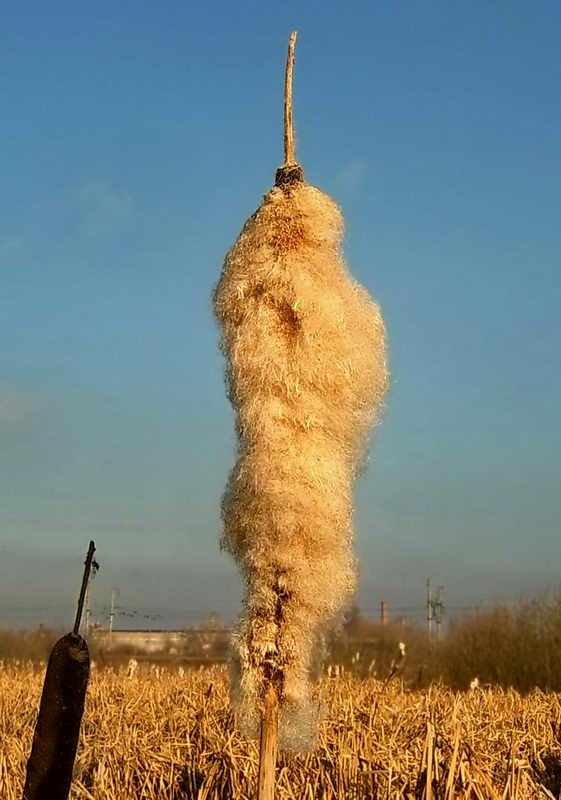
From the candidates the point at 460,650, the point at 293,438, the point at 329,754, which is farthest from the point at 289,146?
the point at 460,650

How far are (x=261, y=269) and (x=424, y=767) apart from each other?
224 centimetres

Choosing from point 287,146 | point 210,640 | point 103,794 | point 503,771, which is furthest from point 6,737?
point 210,640

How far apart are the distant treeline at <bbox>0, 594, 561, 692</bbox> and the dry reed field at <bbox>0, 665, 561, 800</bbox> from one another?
540 inches

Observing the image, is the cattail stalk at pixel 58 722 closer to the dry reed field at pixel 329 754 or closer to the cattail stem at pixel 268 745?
the cattail stem at pixel 268 745

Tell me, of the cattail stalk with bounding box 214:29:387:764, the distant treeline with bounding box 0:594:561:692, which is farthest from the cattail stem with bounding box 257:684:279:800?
the distant treeline with bounding box 0:594:561:692

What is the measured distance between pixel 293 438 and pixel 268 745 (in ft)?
3.27

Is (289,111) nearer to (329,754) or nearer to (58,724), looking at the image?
(58,724)

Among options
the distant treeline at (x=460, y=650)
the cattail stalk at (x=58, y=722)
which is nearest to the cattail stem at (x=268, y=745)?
the cattail stalk at (x=58, y=722)

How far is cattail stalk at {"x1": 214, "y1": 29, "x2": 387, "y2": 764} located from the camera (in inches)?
133

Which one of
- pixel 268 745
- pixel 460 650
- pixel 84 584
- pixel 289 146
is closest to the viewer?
pixel 84 584

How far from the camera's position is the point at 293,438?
3.42m

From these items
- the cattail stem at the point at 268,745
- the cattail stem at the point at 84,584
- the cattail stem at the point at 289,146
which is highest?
the cattail stem at the point at 289,146

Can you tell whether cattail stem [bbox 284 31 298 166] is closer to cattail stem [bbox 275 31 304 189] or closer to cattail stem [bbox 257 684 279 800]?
cattail stem [bbox 275 31 304 189]

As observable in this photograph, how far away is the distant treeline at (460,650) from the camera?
23922 millimetres
